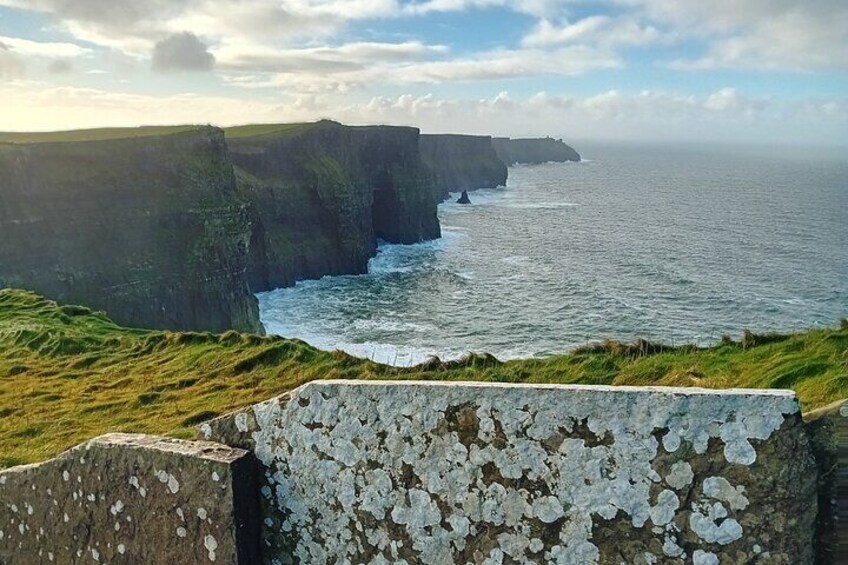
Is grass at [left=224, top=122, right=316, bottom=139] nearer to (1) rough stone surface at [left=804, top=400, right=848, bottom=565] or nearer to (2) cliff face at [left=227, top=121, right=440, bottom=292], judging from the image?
(2) cliff face at [left=227, top=121, right=440, bottom=292]

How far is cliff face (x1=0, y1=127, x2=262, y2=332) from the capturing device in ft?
182

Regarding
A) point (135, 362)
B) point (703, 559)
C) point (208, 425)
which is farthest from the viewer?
point (135, 362)

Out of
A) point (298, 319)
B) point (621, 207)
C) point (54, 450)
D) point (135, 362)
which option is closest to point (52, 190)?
point (298, 319)

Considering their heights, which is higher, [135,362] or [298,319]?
[135,362]

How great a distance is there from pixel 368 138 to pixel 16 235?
7341 cm

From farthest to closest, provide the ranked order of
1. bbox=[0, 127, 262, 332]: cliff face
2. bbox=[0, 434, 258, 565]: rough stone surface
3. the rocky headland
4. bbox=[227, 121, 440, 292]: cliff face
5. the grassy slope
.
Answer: bbox=[227, 121, 440, 292]: cliff face, the rocky headland, bbox=[0, 127, 262, 332]: cliff face, the grassy slope, bbox=[0, 434, 258, 565]: rough stone surface

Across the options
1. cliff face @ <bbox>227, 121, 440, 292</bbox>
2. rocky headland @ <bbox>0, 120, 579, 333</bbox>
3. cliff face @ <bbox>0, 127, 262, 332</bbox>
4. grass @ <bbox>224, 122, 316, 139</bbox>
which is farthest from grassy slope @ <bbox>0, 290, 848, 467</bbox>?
grass @ <bbox>224, 122, 316, 139</bbox>

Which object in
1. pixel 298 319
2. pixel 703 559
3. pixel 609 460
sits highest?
pixel 609 460

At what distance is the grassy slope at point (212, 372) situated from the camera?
→ 9.72 metres

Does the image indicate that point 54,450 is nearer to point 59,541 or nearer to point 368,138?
point 59,541

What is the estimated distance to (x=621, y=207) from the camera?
14650 cm

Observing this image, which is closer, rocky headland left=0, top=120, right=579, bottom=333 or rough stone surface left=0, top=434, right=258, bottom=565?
rough stone surface left=0, top=434, right=258, bottom=565

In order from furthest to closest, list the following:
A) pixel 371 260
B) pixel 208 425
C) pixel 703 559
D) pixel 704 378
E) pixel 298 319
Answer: pixel 371 260 → pixel 298 319 → pixel 704 378 → pixel 208 425 → pixel 703 559

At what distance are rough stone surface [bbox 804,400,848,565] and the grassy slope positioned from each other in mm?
Result: 3400
